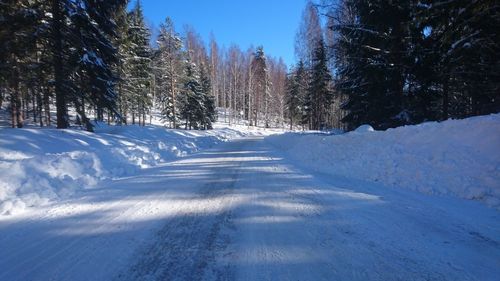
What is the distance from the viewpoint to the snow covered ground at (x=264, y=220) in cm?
320

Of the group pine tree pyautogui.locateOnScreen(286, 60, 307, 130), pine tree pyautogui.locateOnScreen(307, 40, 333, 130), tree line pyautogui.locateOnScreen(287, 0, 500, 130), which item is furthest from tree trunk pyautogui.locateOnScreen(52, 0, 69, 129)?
pine tree pyautogui.locateOnScreen(286, 60, 307, 130)

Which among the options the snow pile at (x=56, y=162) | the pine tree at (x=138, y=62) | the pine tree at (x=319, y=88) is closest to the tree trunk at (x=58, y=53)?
the snow pile at (x=56, y=162)

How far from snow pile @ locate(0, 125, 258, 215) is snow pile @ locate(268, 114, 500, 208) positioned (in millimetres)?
6692

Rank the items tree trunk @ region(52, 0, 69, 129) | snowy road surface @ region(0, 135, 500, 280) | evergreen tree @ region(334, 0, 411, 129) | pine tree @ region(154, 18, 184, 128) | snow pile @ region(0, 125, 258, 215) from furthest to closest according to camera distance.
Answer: pine tree @ region(154, 18, 184, 128) < evergreen tree @ region(334, 0, 411, 129) < tree trunk @ region(52, 0, 69, 129) < snow pile @ region(0, 125, 258, 215) < snowy road surface @ region(0, 135, 500, 280)

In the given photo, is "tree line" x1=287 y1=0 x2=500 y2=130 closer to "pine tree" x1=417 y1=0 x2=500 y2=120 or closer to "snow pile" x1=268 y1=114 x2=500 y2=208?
"pine tree" x1=417 y1=0 x2=500 y2=120

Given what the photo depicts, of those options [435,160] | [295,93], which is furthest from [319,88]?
[435,160]

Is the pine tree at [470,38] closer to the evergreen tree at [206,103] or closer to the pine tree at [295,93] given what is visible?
the evergreen tree at [206,103]

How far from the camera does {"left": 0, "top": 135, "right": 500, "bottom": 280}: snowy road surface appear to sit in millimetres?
3129

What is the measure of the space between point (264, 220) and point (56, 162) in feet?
18.7

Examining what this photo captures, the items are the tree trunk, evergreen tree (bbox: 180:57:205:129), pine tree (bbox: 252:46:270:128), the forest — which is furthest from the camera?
pine tree (bbox: 252:46:270:128)

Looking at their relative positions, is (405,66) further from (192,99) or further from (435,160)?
(192,99)

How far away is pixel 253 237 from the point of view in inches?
157

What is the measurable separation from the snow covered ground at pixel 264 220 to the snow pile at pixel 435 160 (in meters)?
0.04

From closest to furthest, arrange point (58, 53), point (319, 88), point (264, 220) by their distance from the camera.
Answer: point (264, 220) < point (58, 53) < point (319, 88)
